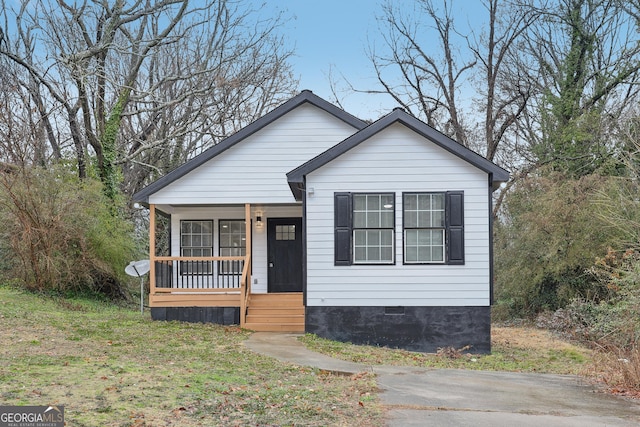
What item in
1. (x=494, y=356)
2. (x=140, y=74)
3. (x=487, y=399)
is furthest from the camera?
(x=140, y=74)

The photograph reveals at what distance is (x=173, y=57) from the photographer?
31.5 meters

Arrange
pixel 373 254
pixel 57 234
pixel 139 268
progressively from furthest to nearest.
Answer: pixel 57 234 → pixel 139 268 → pixel 373 254

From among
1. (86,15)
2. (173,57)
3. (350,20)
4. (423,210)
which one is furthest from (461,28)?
(423,210)

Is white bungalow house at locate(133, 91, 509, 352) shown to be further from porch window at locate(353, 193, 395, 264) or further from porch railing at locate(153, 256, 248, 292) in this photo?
porch railing at locate(153, 256, 248, 292)

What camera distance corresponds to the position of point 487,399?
26.4 feet

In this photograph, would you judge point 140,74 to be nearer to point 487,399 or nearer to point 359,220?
point 359,220

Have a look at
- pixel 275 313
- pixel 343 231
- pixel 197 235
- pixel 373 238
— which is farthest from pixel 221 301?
pixel 373 238

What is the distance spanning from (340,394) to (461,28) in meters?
24.6

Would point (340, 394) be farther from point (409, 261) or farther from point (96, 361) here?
point (409, 261)

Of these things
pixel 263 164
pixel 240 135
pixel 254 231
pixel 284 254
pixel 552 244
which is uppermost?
pixel 240 135

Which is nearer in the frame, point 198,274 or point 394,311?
point 394,311

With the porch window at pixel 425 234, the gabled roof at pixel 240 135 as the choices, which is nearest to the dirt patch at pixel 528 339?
the porch window at pixel 425 234

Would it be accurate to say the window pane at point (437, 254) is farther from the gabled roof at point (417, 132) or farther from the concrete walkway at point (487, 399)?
the concrete walkway at point (487, 399)

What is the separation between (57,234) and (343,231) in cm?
991
